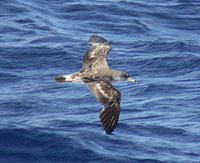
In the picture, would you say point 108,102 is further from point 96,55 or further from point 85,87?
point 85,87

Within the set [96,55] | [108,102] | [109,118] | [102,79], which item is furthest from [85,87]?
[109,118]

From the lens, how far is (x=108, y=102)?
1606cm

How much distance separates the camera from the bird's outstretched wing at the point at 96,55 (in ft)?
58.1

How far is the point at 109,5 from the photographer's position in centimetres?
2877

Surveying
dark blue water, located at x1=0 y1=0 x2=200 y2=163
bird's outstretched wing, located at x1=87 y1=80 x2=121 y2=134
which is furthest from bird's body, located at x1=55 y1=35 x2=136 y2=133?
dark blue water, located at x1=0 y1=0 x2=200 y2=163

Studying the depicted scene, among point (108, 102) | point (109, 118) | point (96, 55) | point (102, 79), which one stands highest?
point (96, 55)

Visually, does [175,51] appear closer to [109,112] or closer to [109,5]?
[109,5]

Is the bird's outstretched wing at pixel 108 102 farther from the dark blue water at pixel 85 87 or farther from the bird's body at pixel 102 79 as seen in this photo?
the dark blue water at pixel 85 87

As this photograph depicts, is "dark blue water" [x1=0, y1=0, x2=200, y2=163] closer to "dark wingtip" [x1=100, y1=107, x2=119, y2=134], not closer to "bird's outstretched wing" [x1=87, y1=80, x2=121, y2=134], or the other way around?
"bird's outstretched wing" [x1=87, y1=80, x2=121, y2=134]

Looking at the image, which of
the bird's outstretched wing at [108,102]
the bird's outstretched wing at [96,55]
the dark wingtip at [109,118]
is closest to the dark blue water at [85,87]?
the bird's outstretched wing at [96,55]

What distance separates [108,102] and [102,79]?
793mm

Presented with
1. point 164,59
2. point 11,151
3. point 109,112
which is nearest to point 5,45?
point 164,59

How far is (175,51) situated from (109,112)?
9351 mm

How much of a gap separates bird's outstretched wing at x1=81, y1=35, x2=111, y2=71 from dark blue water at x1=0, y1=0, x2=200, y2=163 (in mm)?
1929
